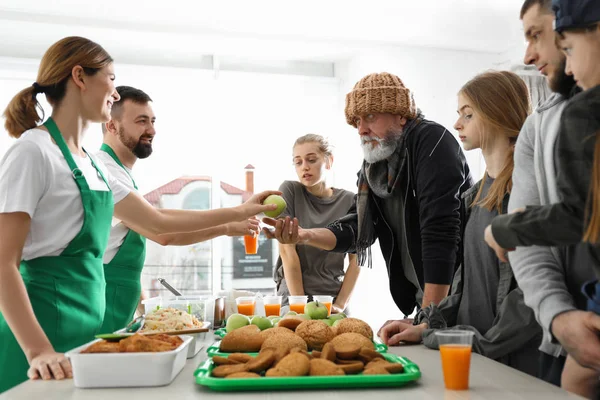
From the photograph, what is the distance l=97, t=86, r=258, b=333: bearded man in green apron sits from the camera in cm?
257

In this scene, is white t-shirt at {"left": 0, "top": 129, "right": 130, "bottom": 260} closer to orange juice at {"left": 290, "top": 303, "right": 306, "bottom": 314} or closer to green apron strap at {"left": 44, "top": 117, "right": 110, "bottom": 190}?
green apron strap at {"left": 44, "top": 117, "right": 110, "bottom": 190}

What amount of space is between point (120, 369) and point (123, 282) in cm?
140

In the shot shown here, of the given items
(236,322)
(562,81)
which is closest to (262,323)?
(236,322)

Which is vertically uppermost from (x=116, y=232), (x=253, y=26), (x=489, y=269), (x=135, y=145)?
(x=253, y=26)

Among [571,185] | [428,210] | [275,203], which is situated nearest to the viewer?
[571,185]

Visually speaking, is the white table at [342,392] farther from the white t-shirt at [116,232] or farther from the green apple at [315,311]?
the white t-shirt at [116,232]

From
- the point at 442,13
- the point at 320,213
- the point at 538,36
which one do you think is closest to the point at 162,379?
the point at 538,36

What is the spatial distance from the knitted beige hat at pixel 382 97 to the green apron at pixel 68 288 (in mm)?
1190

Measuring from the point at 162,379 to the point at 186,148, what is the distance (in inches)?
176

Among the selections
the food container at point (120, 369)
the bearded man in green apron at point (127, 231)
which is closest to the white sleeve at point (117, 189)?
the bearded man in green apron at point (127, 231)

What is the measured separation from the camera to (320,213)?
3.69 metres

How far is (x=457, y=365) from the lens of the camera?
1.20 metres

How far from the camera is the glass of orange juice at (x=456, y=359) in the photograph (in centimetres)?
121

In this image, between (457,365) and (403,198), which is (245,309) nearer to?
(403,198)
